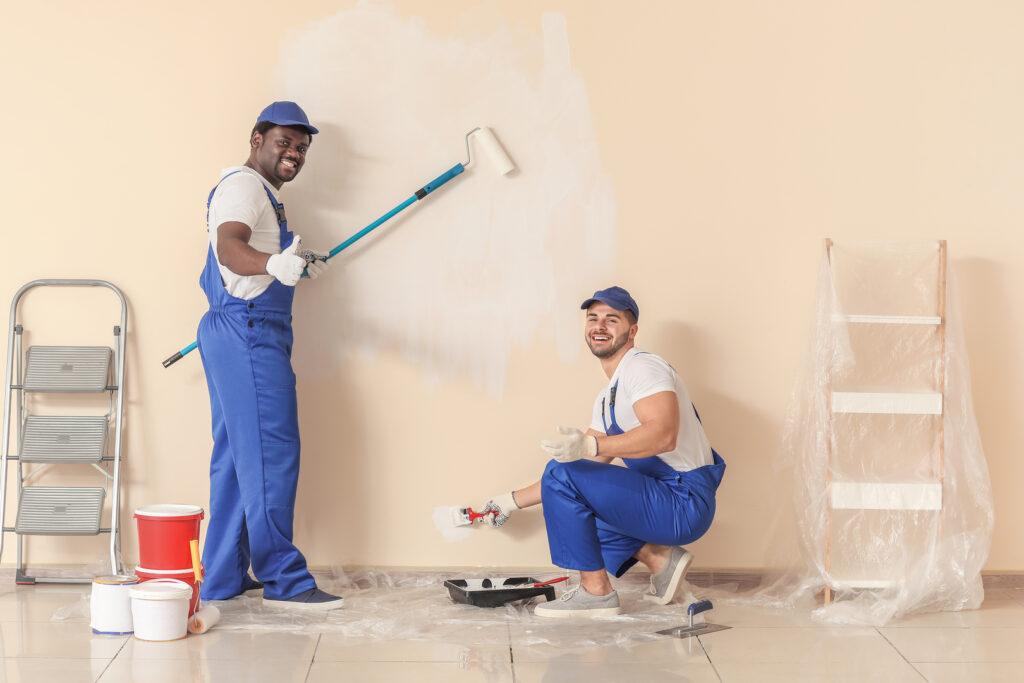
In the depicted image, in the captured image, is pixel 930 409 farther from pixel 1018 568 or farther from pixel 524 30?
pixel 524 30

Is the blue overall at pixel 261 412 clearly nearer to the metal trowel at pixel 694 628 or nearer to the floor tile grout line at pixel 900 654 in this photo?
the metal trowel at pixel 694 628

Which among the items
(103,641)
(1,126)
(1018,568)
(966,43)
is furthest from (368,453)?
(966,43)

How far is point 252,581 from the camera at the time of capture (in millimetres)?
2889

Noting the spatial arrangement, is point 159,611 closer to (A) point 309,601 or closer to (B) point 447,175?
(A) point 309,601

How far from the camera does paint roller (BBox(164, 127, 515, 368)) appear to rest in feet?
9.71

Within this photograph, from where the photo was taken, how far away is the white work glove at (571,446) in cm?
249

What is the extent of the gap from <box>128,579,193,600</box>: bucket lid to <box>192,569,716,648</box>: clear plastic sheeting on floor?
0.17 metres

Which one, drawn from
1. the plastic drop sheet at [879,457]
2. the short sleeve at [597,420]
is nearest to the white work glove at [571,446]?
the short sleeve at [597,420]

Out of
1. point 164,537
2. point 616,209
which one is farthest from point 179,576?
point 616,209

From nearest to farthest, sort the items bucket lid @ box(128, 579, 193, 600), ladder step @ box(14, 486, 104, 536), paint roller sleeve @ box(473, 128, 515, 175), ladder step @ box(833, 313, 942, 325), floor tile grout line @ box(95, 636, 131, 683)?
floor tile grout line @ box(95, 636, 131, 683)
bucket lid @ box(128, 579, 193, 600)
ladder step @ box(833, 313, 942, 325)
ladder step @ box(14, 486, 104, 536)
paint roller sleeve @ box(473, 128, 515, 175)

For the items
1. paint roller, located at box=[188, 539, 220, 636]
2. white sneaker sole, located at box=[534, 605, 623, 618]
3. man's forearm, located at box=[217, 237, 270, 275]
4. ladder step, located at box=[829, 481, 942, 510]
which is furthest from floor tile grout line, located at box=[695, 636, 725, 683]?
man's forearm, located at box=[217, 237, 270, 275]

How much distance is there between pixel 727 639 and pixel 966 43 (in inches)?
79.4

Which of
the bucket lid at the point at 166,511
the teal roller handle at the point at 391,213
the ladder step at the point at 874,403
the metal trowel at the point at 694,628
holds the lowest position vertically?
the metal trowel at the point at 694,628

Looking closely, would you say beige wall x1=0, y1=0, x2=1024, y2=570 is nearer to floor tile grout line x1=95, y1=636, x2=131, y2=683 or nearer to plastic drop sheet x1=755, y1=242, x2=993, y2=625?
plastic drop sheet x1=755, y1=242, x2=993, y2=625
